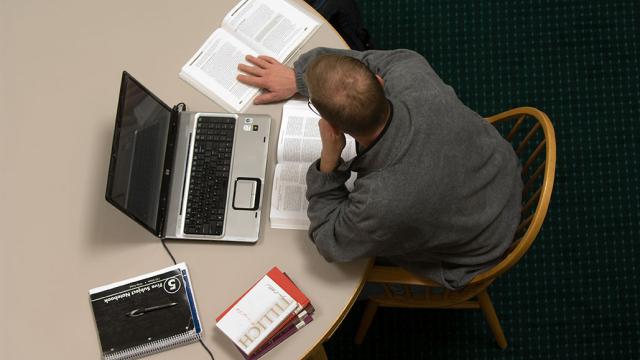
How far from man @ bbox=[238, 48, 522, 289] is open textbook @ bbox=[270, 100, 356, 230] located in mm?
112

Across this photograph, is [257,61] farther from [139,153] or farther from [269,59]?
[139,153]

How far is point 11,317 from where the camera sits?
140 cm

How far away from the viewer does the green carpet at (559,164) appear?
2014 millimetres

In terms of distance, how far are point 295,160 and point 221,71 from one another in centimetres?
33

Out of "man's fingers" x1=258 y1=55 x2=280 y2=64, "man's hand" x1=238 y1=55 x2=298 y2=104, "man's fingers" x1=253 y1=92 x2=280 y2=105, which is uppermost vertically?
"man's fingers" x1=258 y1=55 x2=280 y2=64

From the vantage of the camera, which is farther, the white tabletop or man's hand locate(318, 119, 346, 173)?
the white tabletop

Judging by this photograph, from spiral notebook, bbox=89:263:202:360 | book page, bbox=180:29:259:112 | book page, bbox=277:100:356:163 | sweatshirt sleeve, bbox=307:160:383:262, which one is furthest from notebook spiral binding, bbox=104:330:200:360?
book page, bbox=180:29:259:112

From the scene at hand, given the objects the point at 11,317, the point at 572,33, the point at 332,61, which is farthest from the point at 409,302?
the point at 572,33

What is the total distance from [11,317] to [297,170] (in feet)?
2.60

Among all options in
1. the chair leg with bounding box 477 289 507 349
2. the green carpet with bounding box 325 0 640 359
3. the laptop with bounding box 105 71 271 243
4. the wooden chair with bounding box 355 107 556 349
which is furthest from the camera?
the green carpet with bounding box 325 0 640 359

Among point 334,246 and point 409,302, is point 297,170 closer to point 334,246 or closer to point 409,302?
point 334,246

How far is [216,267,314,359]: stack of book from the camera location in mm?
1282

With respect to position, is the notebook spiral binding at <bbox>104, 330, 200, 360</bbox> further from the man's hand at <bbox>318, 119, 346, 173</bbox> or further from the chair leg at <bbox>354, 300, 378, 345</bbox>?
the chair leg at <bbox>354, 300, 378, 345</bbox>

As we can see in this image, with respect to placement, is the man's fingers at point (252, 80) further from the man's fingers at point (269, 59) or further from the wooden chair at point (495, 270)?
the wooden chair at point (495, 270)
